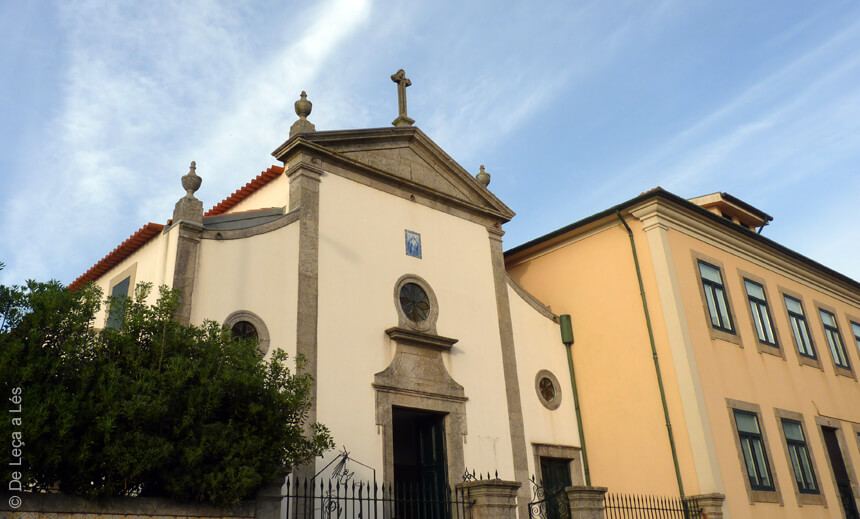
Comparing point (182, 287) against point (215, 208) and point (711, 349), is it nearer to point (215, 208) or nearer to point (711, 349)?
point (215, 208)

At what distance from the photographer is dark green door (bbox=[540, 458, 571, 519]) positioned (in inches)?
551

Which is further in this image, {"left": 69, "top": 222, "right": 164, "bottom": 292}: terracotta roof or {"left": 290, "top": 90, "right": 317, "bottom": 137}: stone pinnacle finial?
{"left": 290, "top": 90, "right": 317, "bottom": 137}: stone pinnacle finial

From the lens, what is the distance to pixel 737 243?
17500mm

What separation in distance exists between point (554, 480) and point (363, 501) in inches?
185

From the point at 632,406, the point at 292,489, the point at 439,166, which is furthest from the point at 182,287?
the point at 632,406

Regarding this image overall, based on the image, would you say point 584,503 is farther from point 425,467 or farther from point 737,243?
point 737,243

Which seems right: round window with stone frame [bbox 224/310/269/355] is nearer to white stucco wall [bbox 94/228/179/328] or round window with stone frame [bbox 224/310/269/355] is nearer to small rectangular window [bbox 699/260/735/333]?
white stucco wall [bbox 94/228/179/328]

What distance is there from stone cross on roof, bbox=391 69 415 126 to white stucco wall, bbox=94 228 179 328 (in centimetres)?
582

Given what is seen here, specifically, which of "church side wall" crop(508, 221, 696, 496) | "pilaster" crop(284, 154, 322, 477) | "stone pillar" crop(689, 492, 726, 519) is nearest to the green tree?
"pilaster" crop(284, 154, 322, 477)

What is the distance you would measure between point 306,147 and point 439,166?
365cm

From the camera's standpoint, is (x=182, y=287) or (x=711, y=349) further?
(x=711, y=349)

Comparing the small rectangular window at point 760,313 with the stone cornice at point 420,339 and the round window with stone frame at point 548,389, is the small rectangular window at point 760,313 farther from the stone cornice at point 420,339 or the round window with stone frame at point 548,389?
the stone cornice at point 420,339

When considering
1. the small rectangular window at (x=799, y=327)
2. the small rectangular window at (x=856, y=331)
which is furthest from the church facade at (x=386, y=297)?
the small rectangular window at (x=856, y=331)

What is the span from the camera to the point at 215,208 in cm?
1536
